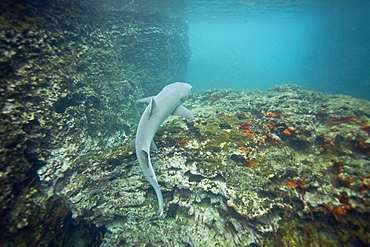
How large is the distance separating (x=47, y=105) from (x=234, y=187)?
568 cm

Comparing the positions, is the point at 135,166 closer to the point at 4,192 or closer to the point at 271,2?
the point at 4,192

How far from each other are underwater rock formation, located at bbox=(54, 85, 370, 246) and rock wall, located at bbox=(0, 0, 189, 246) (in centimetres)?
58

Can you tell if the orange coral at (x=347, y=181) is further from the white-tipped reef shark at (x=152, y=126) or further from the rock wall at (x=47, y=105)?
the rock wall at (x=47, y=105)

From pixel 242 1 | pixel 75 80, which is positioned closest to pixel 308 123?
pixel 75 80

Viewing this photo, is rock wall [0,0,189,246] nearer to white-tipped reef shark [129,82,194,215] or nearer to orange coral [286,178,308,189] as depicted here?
white-tipped reef shark [129,82,194,215]

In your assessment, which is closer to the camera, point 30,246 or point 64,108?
point 30,246

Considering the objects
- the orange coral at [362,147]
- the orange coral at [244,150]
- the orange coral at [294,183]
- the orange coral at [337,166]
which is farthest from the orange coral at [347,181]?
the orange coral at [244,150]

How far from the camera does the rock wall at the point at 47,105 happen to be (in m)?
3.20

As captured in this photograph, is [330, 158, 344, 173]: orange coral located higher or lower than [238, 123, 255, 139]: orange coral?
higher

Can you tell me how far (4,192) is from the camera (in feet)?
9.62

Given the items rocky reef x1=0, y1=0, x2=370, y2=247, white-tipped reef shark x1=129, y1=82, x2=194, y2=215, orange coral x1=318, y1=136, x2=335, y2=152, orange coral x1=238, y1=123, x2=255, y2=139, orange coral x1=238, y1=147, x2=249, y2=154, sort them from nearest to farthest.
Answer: rocky reef x1=0, y1=0, x2=370, y2=247, white-tipped reef shark x1=129, y1=82, x2=194, y2=215, orange coral x1=318, y1=136, x2=335, y2=152, orange coral x1=238, y1=147, x2=249, y2=154, orange coral x1=238, y1=123, x2=255, y2=139

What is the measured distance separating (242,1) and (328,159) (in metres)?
27.8

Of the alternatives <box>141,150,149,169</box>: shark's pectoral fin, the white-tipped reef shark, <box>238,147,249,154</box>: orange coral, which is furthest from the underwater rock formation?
<box>141,150,149,169</box>: shark's pectoral fin

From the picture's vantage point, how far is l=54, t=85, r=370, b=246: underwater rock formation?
3172 mm
